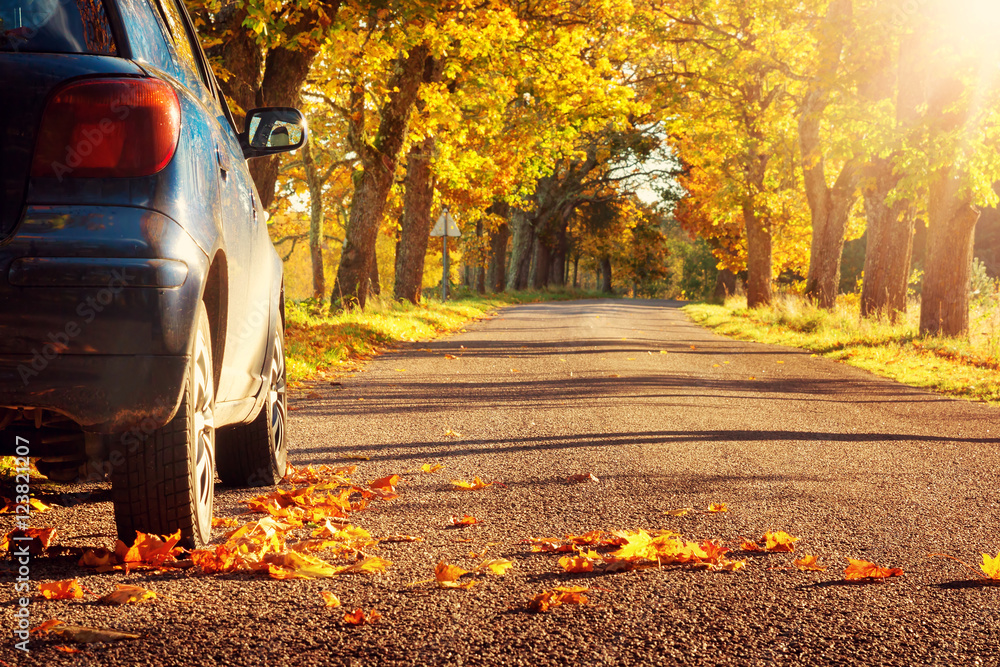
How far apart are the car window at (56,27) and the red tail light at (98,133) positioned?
0.57 ft

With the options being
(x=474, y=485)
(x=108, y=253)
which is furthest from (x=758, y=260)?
(x=108, y=253)

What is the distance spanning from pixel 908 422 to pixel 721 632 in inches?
222

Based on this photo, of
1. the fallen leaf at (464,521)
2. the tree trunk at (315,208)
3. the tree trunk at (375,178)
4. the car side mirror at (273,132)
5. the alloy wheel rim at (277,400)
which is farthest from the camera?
the tree trunk at (315,208)

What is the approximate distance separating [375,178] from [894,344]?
33.4 feet

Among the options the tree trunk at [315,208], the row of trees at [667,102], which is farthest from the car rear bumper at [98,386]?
the tree trunk at [315,208]

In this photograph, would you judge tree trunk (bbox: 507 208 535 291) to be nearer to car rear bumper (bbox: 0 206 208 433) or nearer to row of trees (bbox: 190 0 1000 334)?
row of trees (bbox: 190 0 1000 334)

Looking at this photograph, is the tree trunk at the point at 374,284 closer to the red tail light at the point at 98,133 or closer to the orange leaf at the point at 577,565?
the orange leaf at the point at 577,565

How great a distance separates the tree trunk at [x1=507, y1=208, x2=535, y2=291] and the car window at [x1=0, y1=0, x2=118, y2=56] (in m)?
43.4

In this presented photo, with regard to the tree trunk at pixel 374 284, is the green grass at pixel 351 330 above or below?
below

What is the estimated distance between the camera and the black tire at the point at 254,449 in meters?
4.38

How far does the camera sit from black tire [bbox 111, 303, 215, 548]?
2.78 meters

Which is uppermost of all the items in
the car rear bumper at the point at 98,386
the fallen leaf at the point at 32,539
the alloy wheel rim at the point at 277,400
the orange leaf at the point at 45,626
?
the car rear bumper at the point at 98,386

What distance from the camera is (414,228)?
24297 mm

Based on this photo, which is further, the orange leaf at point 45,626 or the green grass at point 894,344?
the green grass at point 894,344
